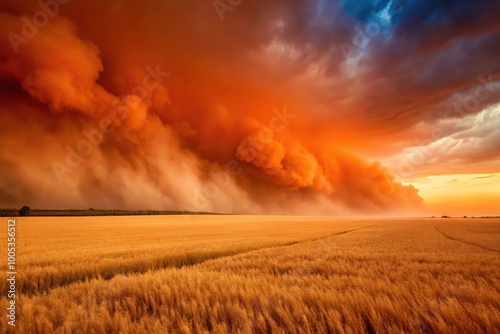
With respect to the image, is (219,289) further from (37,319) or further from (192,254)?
(192,254)

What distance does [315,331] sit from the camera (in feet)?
12.2

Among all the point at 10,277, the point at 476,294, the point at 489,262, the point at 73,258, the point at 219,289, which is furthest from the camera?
the point at 73,258

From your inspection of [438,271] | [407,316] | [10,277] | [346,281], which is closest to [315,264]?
[346,281]

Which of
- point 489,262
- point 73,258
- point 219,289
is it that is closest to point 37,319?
point 219,289

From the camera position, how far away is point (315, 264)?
8875 millimetres

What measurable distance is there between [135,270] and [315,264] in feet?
22.0

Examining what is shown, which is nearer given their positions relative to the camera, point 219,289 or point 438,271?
point 219,289

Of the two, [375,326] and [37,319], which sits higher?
[37,319]

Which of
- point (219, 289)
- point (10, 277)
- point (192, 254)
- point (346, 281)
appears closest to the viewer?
point (219, 289)

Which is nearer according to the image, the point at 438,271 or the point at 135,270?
the point at 438,271

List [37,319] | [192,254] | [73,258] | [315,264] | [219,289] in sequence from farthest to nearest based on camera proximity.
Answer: [192,254]
[73,258]
[315,264]
[219,289]
[37,319]

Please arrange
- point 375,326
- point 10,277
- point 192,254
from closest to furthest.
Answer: point 375,326 → point 10,277 → point 192,254

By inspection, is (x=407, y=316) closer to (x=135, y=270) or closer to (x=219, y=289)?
(x=219, y=289)

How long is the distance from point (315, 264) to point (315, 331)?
5412 millimetres
